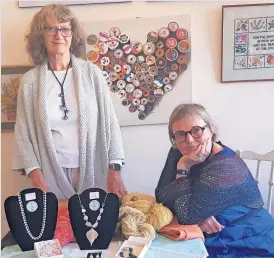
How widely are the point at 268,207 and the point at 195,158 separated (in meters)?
0.43

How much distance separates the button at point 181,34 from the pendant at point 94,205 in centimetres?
67

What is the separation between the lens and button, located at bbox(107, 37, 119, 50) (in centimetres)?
139

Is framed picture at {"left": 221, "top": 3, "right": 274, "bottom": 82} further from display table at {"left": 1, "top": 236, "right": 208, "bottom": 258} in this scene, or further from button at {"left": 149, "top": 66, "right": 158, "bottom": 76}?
display table at {"left": 1, "top": 236, "right": 208, "bottom": 258}

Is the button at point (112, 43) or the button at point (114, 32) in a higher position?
the button at point (114, 32)

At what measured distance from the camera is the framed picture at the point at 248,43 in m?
1.39

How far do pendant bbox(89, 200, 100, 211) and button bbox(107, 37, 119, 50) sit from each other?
589 millimetres

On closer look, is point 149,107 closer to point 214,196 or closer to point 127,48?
point 127,48

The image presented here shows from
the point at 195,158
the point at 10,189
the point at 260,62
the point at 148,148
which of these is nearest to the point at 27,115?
the point at 10,189

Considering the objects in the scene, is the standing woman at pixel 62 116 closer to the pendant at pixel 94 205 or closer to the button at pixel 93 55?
the button at pixel 93 55

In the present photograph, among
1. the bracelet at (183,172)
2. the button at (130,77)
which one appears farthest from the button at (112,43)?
the bracelet at (183,172)

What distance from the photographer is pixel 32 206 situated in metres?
1.06

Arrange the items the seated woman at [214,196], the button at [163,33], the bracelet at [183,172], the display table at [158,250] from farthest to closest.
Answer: the button at [163,33]
the bracelet at [183,172]
the seated woman at [214,196]
the display table at [158,250]

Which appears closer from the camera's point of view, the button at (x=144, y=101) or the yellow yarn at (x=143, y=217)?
the yellow yarn at (x=143, y=217)

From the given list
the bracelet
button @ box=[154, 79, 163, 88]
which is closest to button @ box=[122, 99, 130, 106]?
button @ box=[154, 79, 163, 88]
